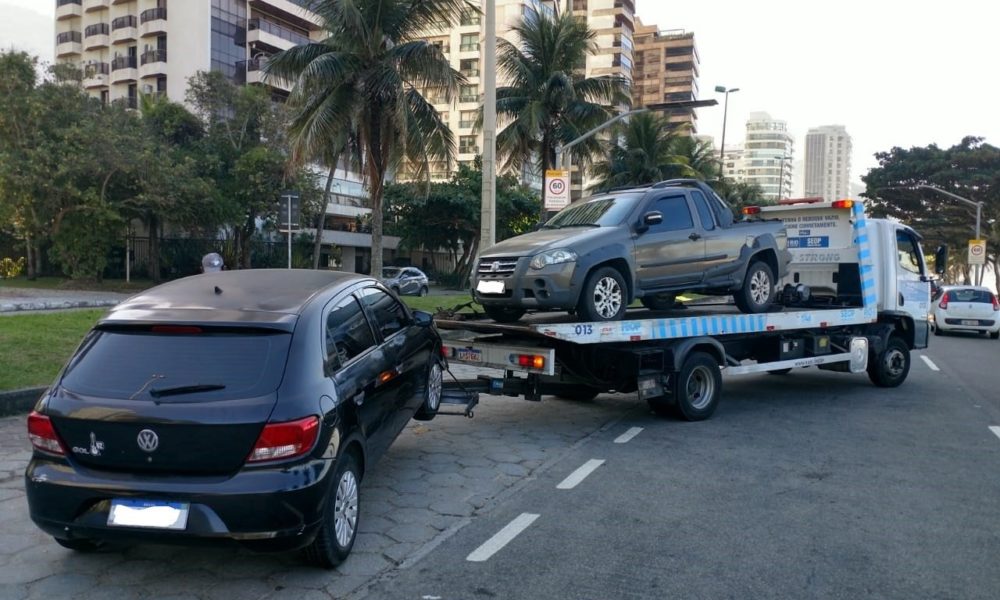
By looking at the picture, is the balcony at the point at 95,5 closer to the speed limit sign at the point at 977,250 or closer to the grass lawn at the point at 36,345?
the grass lawn at the point at 36,345

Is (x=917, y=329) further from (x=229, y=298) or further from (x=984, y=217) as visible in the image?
(x=984, y=217)

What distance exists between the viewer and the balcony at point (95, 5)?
192 ft

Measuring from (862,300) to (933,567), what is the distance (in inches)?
291

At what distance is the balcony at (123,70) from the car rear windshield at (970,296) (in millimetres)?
52482

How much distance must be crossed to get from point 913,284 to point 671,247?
5454 mm

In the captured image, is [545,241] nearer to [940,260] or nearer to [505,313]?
[505,313]

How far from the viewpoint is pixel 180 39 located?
173ft

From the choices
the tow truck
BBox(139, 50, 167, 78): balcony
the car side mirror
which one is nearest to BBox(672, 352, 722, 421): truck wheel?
the tow truck

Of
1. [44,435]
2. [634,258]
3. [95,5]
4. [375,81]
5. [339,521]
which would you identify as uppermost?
[95,5]

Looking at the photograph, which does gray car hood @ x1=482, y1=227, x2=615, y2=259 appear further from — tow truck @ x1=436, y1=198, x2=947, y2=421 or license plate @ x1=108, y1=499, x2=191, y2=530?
license plate @ x1=108, y1=499, x2=191, y2=530

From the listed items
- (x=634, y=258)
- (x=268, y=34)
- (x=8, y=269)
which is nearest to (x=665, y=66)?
(x=268, y=34)

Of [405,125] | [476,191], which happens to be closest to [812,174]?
[476,191]

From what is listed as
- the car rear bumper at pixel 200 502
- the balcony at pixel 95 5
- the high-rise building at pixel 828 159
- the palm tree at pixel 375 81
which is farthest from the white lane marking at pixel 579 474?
the high-rise building at pixel 828 159

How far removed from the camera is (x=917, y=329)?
12250 mm
